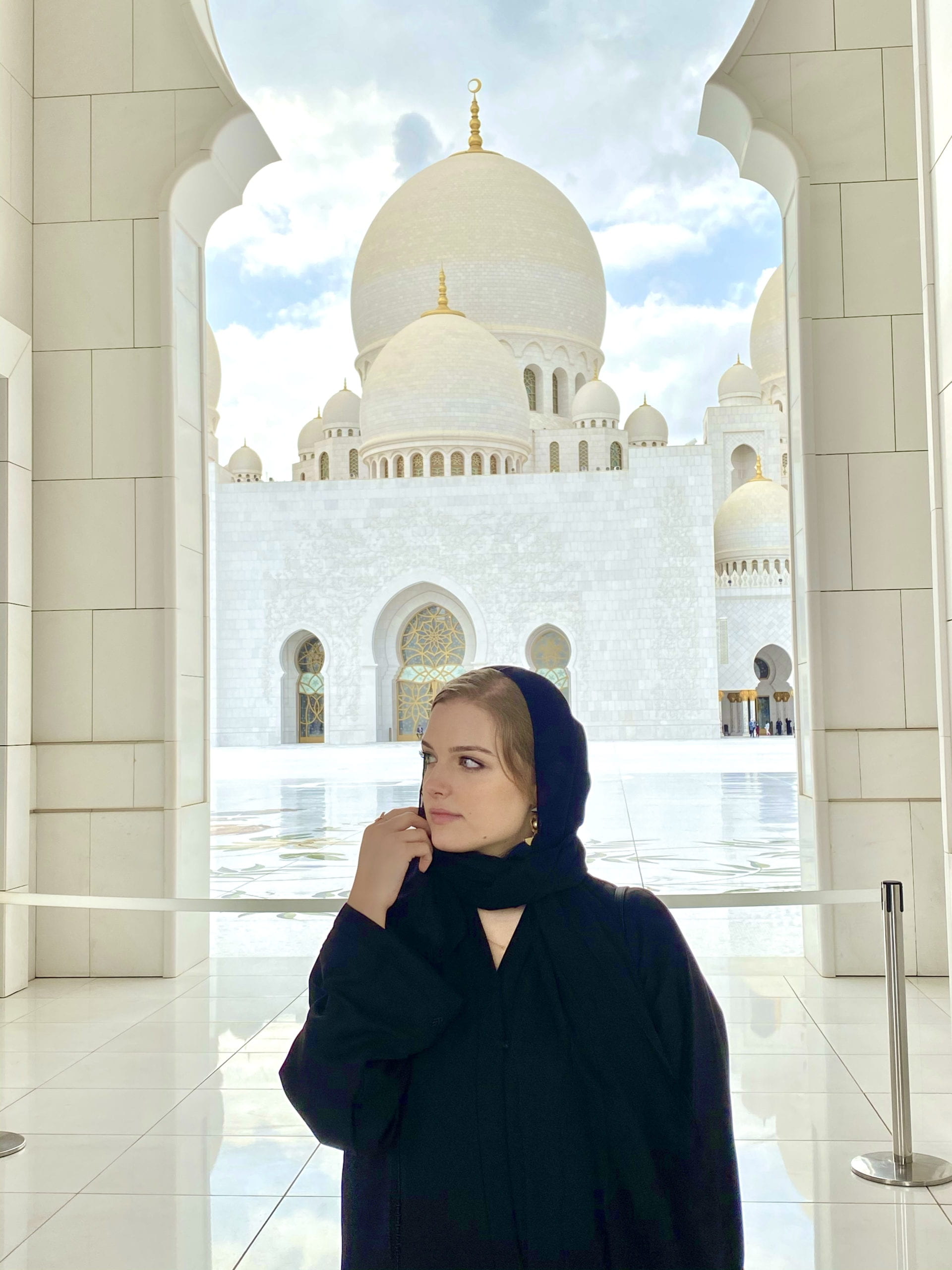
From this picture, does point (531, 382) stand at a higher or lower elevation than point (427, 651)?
higher

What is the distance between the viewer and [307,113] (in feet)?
86.7

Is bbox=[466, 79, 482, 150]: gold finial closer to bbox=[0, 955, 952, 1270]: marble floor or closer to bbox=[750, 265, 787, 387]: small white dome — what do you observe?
bbox=[750, 265, 787, 387]: small white dome

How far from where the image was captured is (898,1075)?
2.18 m

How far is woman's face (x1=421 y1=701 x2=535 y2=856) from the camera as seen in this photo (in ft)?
3.18

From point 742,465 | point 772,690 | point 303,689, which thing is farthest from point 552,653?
point 742,465

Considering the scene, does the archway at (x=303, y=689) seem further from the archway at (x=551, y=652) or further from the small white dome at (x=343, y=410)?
the small white dome at (x=343, y=410)

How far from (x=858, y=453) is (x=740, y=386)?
27710 millimetres

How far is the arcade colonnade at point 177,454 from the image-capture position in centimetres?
390

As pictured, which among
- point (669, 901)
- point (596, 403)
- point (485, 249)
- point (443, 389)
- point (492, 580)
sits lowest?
point (669, 901)

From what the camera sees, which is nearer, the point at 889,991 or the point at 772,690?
the point at 889,991

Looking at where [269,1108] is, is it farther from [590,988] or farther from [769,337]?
[769,337]

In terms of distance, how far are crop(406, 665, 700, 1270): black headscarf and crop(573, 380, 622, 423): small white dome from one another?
25.5m

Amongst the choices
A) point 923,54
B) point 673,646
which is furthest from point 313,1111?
point 673,646

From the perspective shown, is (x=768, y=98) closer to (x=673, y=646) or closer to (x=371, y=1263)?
(x=371, y=1263)
